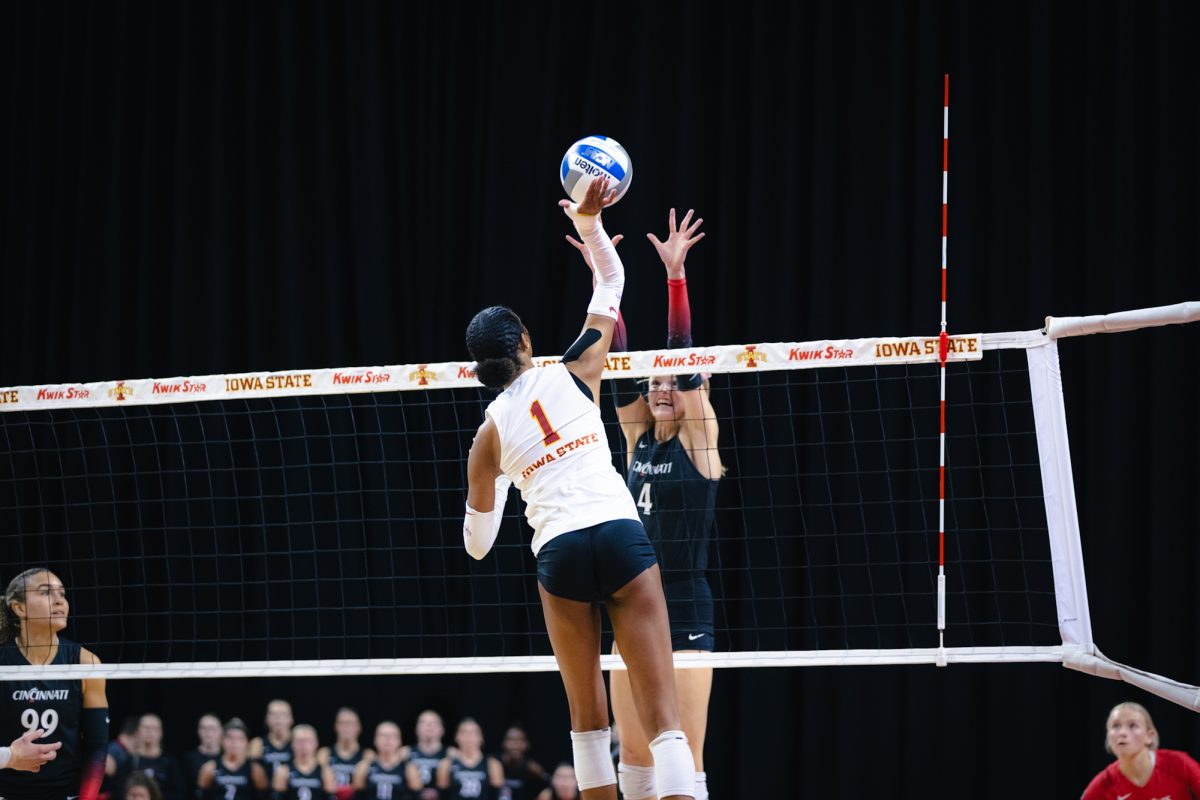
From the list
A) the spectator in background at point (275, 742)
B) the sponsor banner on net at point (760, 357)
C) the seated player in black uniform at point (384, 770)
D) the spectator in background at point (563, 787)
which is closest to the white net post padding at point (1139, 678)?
the sponsor banner on net at point (760, 357)

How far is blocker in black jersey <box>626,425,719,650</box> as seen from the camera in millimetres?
5953

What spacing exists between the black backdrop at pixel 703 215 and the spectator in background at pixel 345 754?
679 millimetres

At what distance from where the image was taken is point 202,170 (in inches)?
430

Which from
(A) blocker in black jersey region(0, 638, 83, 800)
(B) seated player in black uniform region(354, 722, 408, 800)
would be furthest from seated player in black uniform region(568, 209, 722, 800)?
(B) seated player in black uniform region(354, 722, 408, 800)

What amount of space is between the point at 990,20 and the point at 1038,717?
4590 millimetres

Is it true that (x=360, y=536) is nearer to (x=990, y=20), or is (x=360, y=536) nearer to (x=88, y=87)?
(x=88, y=87)

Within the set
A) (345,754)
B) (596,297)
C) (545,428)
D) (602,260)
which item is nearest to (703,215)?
(345,754)

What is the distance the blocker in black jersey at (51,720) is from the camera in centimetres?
636

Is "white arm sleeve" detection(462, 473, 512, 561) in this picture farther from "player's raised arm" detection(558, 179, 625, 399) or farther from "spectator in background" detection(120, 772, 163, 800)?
"spectator in background" detection(120, 772, 163, 800)

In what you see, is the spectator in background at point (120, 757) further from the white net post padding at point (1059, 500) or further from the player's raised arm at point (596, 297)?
the white net post padding at point (1059, 500)

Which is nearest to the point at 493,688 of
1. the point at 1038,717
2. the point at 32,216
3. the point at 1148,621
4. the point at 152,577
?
the point at 152,577

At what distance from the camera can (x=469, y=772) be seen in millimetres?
9016

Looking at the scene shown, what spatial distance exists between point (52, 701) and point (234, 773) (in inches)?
128

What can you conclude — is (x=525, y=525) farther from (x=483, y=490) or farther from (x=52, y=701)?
(x=483, y=490)
